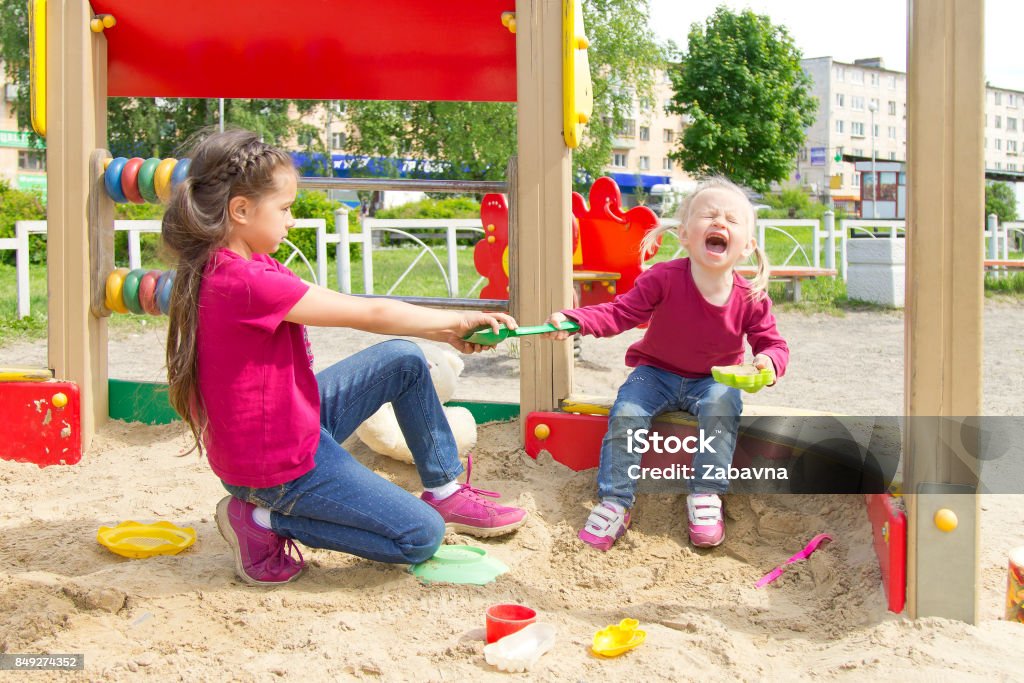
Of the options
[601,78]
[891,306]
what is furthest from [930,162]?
[601,78]

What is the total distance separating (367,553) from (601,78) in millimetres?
20920

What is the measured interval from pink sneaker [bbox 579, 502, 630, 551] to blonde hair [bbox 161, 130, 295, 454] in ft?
3.25

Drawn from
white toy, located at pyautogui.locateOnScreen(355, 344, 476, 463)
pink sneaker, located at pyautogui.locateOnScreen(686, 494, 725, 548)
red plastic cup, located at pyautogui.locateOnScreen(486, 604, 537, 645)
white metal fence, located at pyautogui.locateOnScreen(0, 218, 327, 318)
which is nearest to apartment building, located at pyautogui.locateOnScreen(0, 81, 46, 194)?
white metal fence, located at pyautogui.locateOnScreen(0, 218, 327, 318)

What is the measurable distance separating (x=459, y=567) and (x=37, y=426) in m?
1.68

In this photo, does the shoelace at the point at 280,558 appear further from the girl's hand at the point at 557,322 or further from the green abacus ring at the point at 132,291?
the green abacus ring at the point at 132,291

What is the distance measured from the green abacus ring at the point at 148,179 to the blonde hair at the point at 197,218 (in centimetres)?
117

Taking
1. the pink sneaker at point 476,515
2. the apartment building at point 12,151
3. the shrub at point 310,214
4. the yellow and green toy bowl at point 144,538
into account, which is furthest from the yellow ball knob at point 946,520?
the apartment building at point 12,151

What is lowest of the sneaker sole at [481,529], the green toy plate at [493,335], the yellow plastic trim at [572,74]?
the sneaker sole at [481,529]

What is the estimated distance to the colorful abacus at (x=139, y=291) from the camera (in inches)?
123

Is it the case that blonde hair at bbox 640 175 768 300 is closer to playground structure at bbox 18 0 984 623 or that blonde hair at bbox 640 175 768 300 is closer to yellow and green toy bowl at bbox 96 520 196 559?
playground structure at bbox 18 0 984 623

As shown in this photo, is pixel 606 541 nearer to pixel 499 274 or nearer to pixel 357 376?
pixel 357 376

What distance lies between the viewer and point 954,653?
5.48ft

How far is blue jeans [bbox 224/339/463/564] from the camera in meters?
2.11

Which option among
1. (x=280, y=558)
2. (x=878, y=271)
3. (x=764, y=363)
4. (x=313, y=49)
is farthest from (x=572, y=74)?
(x=878, y=271)
